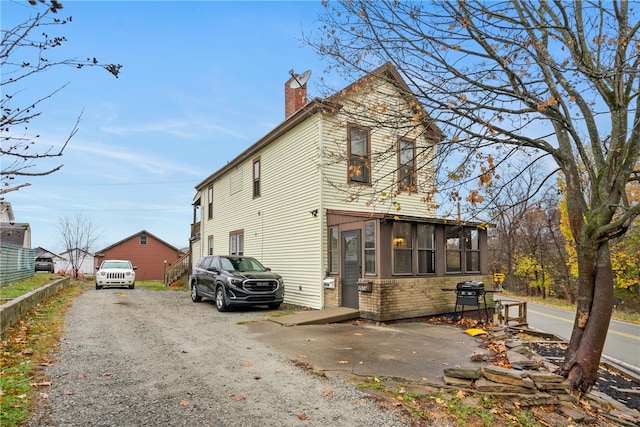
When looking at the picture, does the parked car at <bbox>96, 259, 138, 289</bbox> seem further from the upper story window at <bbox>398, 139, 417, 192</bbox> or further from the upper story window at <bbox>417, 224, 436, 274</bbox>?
the upper story window at <bbox>398, 139, 417, 192</bbox>

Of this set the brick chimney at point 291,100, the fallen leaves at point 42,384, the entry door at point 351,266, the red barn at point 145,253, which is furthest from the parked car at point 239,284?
the red barn at point 145,253

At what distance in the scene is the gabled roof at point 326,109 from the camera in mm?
6906

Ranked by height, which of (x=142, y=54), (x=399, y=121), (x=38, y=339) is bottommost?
(x=38, y=339)

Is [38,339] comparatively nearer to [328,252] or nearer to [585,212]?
[328,252]

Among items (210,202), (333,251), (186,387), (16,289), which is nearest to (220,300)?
(333,251)

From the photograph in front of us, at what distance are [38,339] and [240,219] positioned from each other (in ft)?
38.5

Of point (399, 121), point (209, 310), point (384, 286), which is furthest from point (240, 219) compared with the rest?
point (399, 121)

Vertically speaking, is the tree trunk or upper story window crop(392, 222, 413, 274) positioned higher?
upper story window crop(392, 222, 413, 274)

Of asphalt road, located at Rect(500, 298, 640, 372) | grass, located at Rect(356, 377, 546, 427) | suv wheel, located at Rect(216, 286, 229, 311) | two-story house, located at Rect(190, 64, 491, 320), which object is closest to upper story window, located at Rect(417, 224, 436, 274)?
two-story house, located at Rect(190, 64, 491, 320)

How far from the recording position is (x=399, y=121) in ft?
22.8

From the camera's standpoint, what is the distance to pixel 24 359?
6.09 m

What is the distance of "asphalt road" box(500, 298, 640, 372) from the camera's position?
32.9ft

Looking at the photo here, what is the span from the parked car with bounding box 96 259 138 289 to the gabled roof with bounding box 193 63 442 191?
647cm

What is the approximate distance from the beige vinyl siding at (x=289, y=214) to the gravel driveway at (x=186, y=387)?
4967 millimetres
